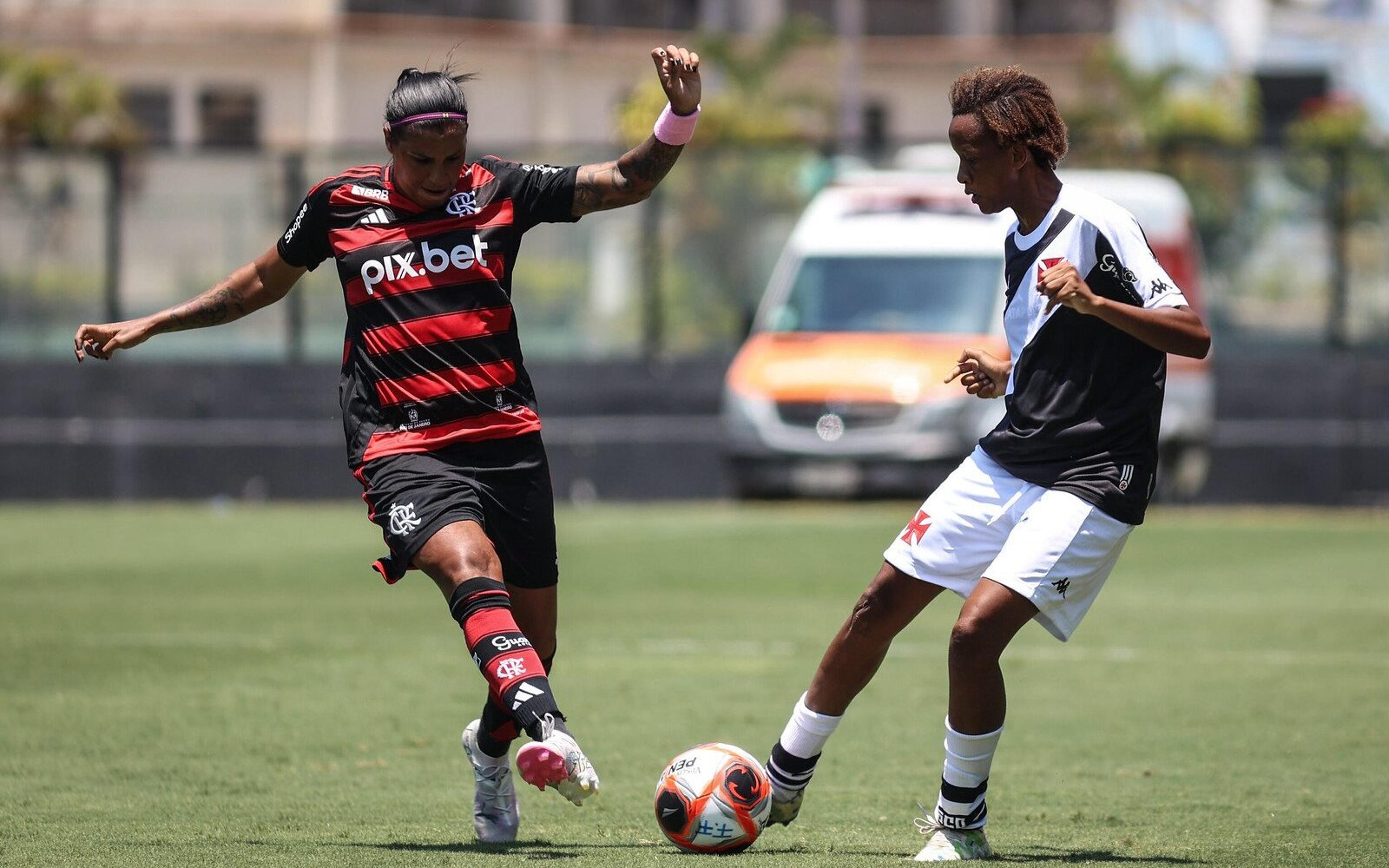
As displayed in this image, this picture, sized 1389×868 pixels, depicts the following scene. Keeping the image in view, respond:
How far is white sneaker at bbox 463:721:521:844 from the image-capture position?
6.27 metres

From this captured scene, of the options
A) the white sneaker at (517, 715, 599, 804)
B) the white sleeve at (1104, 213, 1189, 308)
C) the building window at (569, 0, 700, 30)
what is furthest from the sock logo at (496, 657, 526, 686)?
the building window at (569, 0, 700, 30)

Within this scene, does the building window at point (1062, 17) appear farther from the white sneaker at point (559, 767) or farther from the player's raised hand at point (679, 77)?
the white sneaker at point (559, 767)

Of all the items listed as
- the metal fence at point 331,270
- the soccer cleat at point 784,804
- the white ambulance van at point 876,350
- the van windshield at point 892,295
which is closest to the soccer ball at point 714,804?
the soccer cleat at point 784,804

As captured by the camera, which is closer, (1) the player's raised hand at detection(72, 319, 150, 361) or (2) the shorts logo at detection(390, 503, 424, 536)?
(2) the shorts logo at detection(390, 503, 424, 536)

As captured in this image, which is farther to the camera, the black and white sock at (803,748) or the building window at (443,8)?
the building window at (443,8)

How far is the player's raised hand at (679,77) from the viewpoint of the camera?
241 inches

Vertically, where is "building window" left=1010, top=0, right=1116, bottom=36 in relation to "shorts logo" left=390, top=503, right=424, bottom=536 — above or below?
below

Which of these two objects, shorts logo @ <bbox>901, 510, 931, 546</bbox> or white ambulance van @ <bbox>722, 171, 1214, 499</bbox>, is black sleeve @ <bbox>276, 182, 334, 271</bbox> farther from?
white ambulance van @ <bbox>722, 171, 1214, 499</bbox>

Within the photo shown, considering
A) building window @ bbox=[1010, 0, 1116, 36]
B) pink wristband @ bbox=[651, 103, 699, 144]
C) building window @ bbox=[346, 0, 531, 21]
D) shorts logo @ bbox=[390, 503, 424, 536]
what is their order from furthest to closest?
1. building window @ bbox=[1010, 0, 1116, 36]
2. building window @ bbox=[346, 0, 531, 21]
3. pink wristband @ bbox=[651, 103, 699, 144]
4. shorts logo @ bbox=[390, 503, 424, 536]

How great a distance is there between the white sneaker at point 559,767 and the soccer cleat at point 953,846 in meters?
1.02

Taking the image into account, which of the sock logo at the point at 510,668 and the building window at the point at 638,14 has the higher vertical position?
the sock logo at the point at 510,668

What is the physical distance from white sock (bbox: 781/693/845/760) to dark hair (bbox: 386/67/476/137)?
2.02m

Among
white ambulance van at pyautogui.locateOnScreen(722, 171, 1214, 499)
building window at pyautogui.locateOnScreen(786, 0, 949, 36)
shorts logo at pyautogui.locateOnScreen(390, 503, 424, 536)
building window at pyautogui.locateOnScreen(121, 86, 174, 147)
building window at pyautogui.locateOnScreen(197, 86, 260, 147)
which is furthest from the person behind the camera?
building window at pyautogui.locateOnScreen(786, 0, 949, 36)

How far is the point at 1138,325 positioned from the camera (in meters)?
5.57
